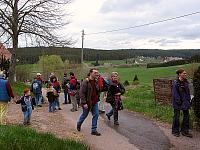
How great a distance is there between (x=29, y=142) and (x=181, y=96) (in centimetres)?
491

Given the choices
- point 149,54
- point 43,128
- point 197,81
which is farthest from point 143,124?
point 149,54

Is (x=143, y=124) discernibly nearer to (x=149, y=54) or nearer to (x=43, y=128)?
(x=43, y=128)

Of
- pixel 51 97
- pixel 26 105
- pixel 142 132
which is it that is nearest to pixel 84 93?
pixel 142 132

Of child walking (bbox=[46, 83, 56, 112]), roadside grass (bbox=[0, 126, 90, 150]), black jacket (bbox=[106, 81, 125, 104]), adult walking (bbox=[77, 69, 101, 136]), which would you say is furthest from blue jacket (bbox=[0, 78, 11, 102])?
child walking (bbox=[46, 83, 56, 112])

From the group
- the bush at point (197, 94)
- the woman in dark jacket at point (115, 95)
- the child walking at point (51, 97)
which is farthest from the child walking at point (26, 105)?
the bush at point (197, 94)

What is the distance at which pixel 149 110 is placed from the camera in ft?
55.9

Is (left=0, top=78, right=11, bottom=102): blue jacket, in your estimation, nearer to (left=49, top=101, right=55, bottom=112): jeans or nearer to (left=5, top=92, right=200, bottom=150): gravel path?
(left=5, top=92, right=200, bottom=150): gravel path

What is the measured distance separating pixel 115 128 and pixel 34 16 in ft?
53.2

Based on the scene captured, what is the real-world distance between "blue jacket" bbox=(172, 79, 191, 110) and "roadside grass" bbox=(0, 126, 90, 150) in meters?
3.44

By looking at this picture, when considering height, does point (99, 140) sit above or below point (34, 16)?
below

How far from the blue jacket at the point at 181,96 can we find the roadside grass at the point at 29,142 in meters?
3.44

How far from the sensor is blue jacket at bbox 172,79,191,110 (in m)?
11.6

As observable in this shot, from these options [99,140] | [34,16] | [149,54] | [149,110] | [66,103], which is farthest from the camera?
[149,54]

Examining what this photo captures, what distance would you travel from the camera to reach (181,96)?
11.7 meters
